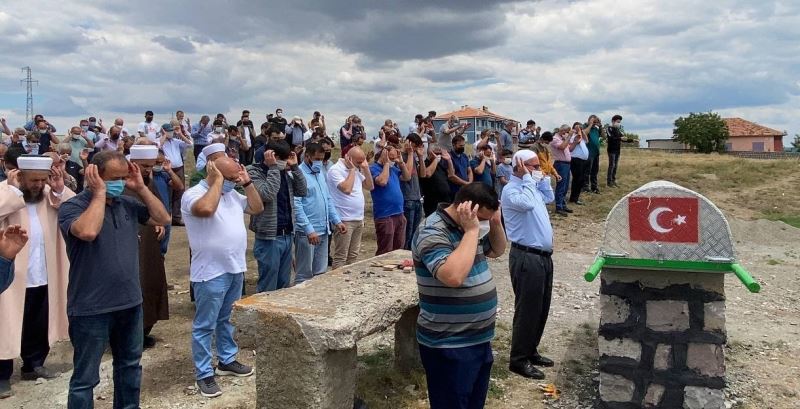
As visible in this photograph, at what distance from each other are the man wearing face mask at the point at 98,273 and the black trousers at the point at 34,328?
173cm

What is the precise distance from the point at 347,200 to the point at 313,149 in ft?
2.91

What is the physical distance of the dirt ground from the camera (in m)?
4.99

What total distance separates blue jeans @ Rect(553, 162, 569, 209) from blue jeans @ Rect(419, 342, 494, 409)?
10034mm

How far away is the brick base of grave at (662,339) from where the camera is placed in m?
4.45

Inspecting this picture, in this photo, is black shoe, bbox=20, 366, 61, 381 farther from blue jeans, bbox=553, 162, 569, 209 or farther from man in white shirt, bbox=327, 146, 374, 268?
blue jeans, bbox=553, 162, 569, 209

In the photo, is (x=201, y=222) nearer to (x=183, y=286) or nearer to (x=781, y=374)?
(x=183, y=286)

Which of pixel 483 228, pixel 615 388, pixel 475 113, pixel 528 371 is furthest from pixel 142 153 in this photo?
pixel 475 113

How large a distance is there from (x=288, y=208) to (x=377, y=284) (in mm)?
1553

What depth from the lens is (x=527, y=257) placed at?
17.7 feet

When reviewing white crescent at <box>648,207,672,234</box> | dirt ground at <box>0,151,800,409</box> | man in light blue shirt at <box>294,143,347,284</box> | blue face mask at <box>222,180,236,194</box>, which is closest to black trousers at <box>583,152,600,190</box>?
dirt ground at <box>0,151,800,409</box>

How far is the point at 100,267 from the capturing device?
3.85 m

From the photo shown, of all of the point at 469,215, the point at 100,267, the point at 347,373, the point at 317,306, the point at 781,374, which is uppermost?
the point at 469,215

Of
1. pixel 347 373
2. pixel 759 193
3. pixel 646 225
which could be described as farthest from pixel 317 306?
pixel 759 193

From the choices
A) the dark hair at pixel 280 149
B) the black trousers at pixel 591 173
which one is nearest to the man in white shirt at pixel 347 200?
the dark hair at pixel 280 149
